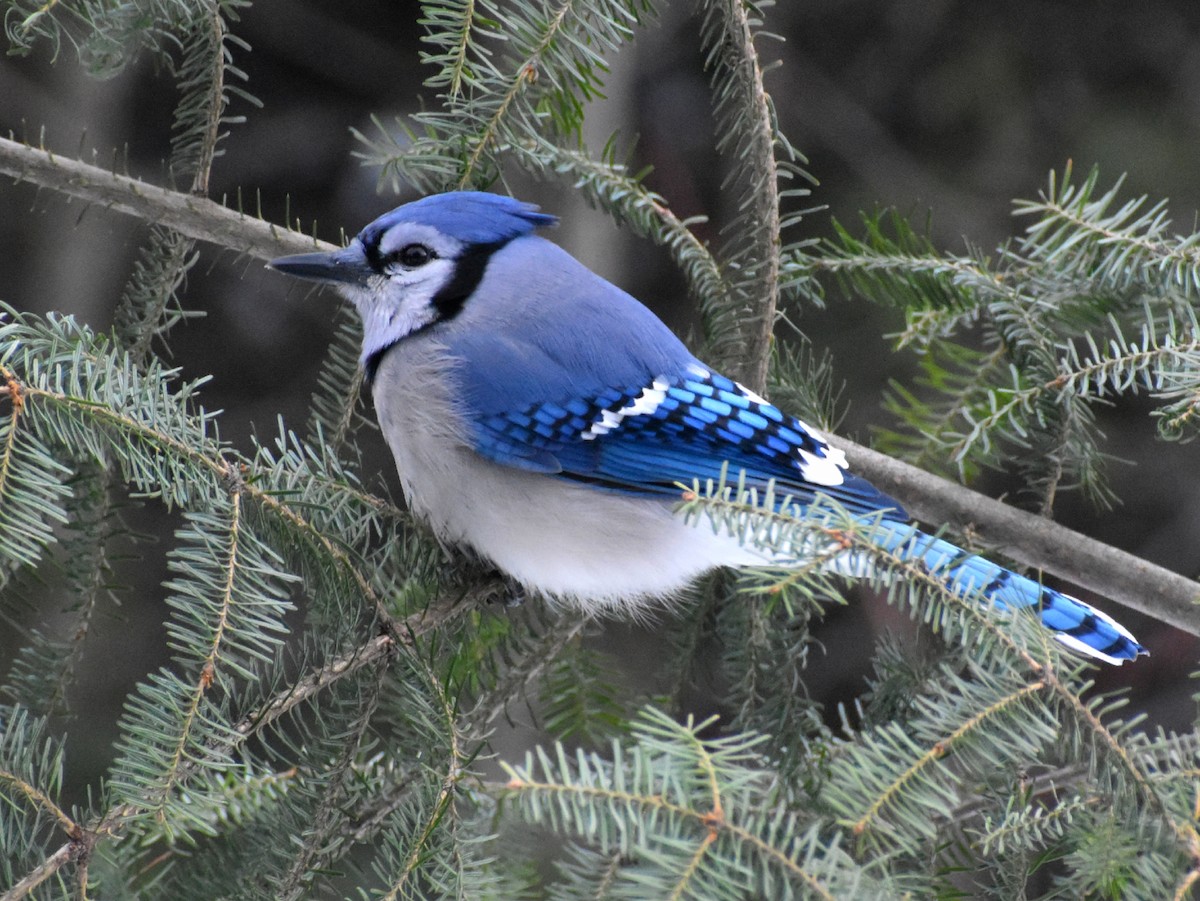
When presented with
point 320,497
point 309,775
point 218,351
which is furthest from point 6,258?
point 309,775

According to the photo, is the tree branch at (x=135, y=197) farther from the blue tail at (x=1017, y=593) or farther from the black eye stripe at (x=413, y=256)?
the blue tail at (x=1017, y=593)

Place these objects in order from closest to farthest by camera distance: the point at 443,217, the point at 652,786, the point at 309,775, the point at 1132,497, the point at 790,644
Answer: the point at 652,786 → the point at 309,775 → the point at 790,644 → the point at 443,217 → the point at 1132,497

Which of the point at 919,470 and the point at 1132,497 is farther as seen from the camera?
the point at 1132,497

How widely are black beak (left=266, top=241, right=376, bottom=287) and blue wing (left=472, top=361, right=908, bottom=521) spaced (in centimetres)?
22

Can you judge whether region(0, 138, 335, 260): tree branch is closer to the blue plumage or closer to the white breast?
the blue plumage

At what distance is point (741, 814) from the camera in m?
0.69

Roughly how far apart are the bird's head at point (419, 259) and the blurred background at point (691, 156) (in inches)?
28.2

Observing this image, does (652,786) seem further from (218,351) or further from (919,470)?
(218,351)

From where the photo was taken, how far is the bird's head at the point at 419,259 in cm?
134

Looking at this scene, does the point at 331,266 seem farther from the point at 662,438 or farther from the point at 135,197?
the point at 662,438

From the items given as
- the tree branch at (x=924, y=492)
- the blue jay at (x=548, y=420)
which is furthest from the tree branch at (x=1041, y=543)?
the blue jay at (x=548, y=420)

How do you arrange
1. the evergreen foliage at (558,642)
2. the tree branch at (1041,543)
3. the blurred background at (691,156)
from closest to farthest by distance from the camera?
the evergreen foliage at (558,642) < the tree branch at (1041,543) < the blurred background at (691,156)

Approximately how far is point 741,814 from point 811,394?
2.67ft

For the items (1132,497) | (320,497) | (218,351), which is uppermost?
(320,497)
